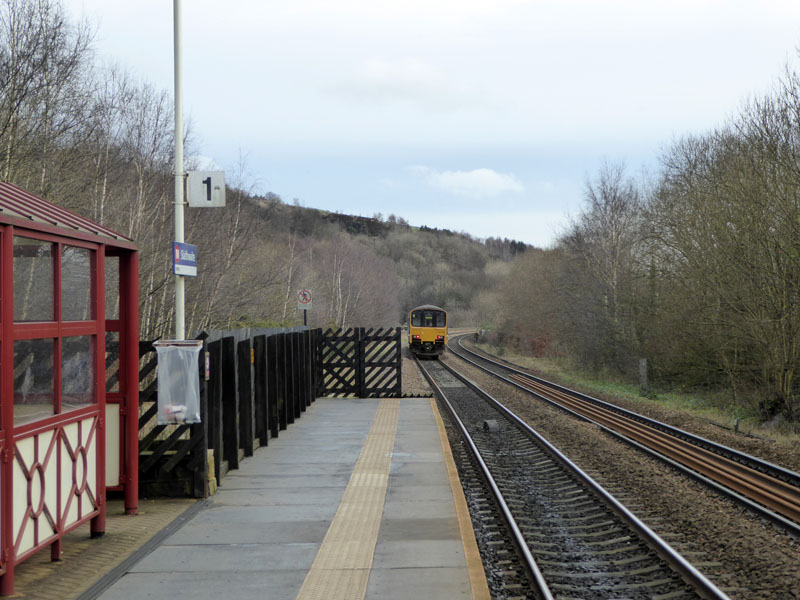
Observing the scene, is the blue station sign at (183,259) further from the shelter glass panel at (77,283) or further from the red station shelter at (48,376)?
the shelter glass panel at (77,283)

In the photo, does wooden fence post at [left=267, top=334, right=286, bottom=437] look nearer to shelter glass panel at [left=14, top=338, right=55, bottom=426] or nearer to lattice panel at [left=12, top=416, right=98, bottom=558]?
lattice panel at [left=12, top=416, right=98, bottom=558]

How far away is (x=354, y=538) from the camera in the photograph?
6.76 m

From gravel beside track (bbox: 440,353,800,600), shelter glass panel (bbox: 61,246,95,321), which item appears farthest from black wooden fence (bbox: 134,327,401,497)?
gravel beside track (bbox: 440,353,800,600)

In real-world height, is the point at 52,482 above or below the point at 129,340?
below

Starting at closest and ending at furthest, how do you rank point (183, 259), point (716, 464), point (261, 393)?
point (183, 259), point (716, 464), point (261, 393)

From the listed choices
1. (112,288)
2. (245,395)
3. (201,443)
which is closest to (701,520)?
(201,443)

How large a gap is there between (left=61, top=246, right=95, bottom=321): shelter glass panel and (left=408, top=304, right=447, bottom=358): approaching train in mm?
36400

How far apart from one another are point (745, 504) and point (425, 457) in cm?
426

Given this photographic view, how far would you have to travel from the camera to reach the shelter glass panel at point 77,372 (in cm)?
604

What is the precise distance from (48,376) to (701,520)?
249 inches

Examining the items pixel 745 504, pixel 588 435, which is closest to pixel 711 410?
pixel 588 435

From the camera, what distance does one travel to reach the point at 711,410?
19.1 meters

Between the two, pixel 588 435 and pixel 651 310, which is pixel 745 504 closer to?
pixel 588 435

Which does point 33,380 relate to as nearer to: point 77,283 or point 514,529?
point 77,283
